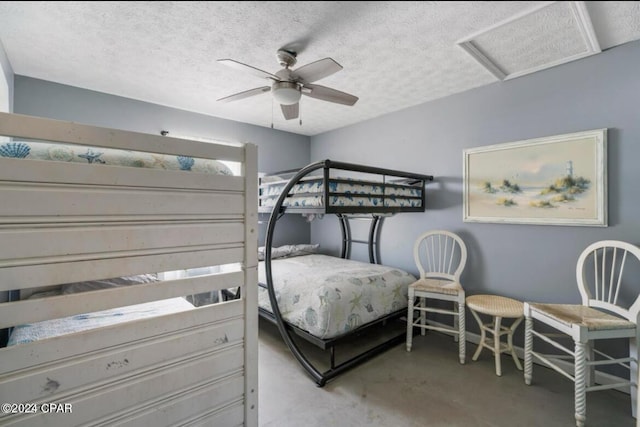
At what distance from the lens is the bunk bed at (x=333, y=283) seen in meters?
2.07

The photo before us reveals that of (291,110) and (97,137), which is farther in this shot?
(291,110)

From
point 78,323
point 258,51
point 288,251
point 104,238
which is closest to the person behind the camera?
point 104,238

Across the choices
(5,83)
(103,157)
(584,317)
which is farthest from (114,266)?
(584,317)

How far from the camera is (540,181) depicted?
226 cm

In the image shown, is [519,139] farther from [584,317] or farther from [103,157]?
[103,157]

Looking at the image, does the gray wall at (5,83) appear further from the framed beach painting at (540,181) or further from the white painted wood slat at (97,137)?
the framed beach painting at (540,181)

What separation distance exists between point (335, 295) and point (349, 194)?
83 centimetres

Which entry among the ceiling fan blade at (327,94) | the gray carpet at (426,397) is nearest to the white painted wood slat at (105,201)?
the ceiling fan blade at (327,94)

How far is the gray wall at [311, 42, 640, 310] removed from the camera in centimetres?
192

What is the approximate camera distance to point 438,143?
293cm

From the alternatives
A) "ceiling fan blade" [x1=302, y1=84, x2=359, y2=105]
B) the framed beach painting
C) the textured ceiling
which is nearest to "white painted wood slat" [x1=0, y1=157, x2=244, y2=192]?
the textured ceiling

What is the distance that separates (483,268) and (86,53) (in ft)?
12.8

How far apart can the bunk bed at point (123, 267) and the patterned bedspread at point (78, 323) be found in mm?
35

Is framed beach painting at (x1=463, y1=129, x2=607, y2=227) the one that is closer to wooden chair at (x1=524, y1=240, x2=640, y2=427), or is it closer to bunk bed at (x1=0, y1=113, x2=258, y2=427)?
wooden chair at (x1=524, y1=240, x2=640, y2=427)
